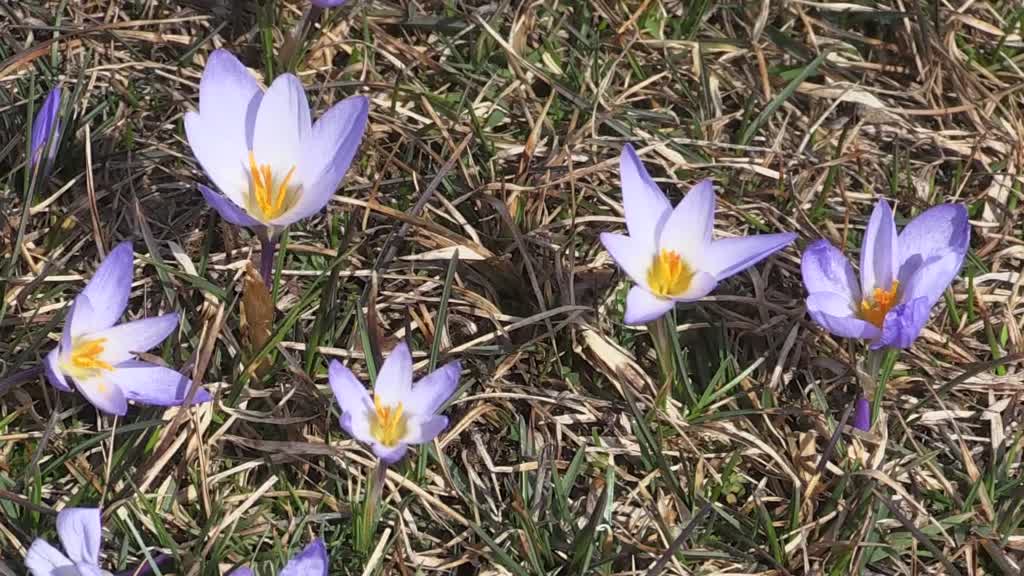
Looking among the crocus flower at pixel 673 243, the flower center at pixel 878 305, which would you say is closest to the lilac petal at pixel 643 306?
the crocus flower at pixel 673 243

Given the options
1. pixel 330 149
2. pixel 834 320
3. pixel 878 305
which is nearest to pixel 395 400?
pixel 330 149

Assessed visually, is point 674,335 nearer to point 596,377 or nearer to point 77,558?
point 596,377

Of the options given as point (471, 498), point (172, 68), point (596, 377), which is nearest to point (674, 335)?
point (596, 377)

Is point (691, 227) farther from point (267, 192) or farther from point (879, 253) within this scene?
point (267, 192)

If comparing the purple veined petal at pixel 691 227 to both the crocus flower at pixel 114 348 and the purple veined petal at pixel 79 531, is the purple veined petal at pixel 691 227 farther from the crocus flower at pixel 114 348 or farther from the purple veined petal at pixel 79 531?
the purple veined petal at pixel 79 531

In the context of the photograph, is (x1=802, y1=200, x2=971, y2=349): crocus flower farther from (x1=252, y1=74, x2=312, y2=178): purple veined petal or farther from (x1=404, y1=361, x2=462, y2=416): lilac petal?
(x1=252, y1=74, x2=312, y2=178): purple veined petal
